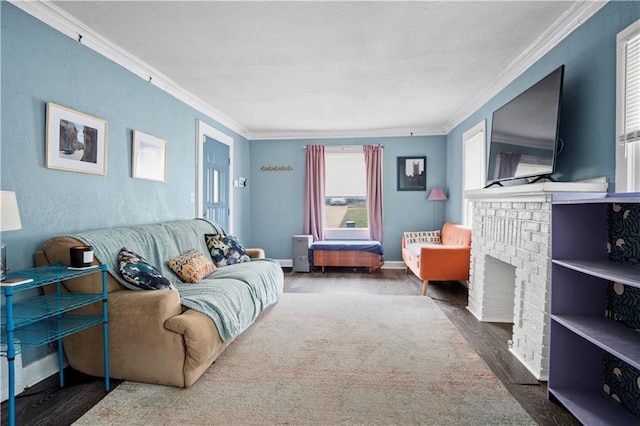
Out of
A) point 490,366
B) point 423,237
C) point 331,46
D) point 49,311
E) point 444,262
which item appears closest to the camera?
point 49,311

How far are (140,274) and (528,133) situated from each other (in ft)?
10.4

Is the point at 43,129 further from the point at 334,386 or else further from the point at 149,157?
the point at 334,386

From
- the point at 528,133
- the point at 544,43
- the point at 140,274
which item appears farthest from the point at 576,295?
the point at 140,274

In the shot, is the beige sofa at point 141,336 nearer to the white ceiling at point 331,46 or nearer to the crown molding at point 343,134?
the white ceiling at point 331,46

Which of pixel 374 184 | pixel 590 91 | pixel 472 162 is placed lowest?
pixel 374 184

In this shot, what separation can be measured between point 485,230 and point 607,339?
1.76 m

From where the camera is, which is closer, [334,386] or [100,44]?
[334,386]

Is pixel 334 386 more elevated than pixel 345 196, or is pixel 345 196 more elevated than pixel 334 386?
pixel 345 196

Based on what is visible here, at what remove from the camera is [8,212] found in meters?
1.73

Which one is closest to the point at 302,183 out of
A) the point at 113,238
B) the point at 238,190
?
the point at 238,190

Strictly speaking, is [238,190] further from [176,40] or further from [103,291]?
[103,291]

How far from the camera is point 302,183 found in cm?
637

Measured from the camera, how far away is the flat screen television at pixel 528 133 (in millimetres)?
2426

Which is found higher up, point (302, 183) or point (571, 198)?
point (302, 183)
